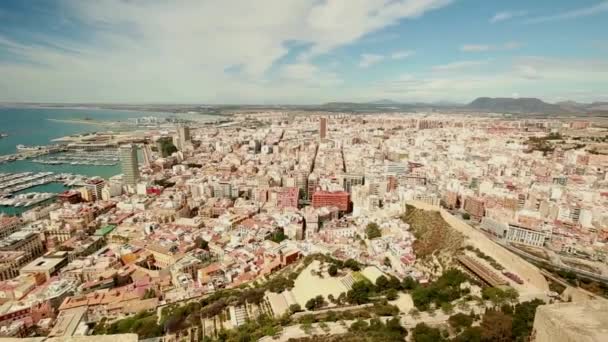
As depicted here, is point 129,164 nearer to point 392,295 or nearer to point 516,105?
point 392,295

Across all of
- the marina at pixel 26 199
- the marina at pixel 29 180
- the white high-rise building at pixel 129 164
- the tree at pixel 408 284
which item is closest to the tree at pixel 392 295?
the tree at pixel 408 284

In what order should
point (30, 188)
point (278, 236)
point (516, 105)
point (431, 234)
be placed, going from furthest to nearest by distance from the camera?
point (516, 105) → point (30, 188) → point (278, 236) → point (431, 234)

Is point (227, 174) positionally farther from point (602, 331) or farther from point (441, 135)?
point (441, 135)

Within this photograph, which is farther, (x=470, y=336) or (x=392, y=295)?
(x=392, y=295)

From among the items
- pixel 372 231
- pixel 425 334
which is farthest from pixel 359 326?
pixel 372 231

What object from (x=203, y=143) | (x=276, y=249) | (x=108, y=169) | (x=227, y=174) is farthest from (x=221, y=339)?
(x=203, y=143)

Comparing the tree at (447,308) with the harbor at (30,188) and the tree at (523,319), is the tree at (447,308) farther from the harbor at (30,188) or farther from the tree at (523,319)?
the harbor at (30,188)
